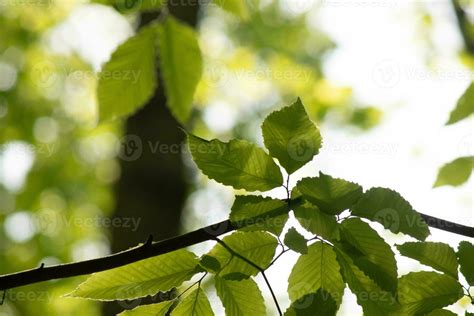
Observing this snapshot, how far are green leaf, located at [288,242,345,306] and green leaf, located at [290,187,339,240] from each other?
1.9 inches

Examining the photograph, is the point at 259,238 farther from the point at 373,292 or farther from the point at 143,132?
the point at 143,132

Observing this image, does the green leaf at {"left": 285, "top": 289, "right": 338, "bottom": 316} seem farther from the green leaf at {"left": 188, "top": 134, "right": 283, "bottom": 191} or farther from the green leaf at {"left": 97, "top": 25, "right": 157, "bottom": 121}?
the green leaf at {"left": 97, "top": 25, "right": 157, "bottom": 121}

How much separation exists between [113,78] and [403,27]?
277 inches

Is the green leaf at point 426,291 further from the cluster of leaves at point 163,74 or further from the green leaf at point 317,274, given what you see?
the cluster of leaves at point 163,74

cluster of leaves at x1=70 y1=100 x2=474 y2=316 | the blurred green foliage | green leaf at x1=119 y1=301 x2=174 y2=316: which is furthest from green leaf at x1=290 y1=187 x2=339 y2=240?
the blurred green foliage

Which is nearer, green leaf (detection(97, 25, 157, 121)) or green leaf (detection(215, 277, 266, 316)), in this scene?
green leaf (detection(215, 277, 266, 316))

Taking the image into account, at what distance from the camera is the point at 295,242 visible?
2.64ft

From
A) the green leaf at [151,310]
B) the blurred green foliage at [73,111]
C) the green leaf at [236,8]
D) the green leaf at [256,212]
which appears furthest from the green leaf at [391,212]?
the blurred green foliage at [73,111]

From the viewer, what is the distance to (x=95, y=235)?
7.42 metres

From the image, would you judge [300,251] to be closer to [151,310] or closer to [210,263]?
[210,263]

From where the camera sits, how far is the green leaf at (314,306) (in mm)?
764

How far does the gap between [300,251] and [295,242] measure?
0.05 feet

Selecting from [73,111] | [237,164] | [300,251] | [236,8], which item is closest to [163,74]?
[236,8]

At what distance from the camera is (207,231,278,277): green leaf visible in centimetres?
82
